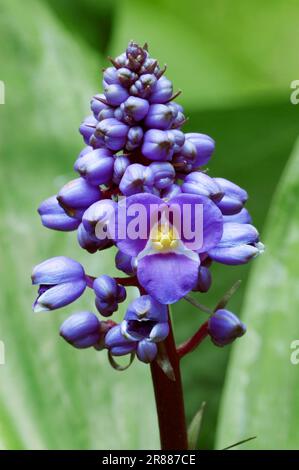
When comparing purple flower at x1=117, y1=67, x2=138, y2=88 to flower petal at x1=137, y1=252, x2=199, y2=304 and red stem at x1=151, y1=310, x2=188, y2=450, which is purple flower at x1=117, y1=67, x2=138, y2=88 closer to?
flower petal at x1=137, y1=252, x2=199, y2=304

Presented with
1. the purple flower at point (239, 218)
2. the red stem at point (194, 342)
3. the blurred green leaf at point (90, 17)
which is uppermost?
the blurred green leaf at point (90, 17)

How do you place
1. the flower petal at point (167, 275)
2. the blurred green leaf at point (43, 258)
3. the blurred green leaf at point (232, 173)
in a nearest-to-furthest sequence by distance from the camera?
1. the flower petal at point (167, 275)
2. the blurred green leaf at point (43, 258)
3. the blurred green leaf at point (232, 173)

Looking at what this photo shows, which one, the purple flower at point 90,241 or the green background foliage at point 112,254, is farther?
the green background foliage at point 112,254

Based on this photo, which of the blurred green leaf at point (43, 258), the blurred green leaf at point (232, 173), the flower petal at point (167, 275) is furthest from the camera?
the blurred green leaf at point (232, 173)

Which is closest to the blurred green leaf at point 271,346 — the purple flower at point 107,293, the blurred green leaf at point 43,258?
the blurred green leaf at point 43,258

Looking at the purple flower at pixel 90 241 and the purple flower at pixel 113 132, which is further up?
the purple flower at pixel 113 132

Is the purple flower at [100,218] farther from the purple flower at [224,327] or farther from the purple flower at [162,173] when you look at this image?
the purple flower at [224,327]
